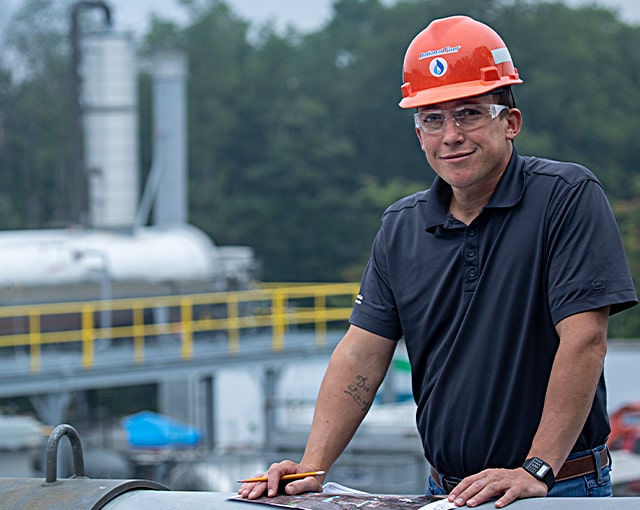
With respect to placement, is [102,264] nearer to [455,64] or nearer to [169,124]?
[169,124]

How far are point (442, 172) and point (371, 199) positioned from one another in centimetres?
4407

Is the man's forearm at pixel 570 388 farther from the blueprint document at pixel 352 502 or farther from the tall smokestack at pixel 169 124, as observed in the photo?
the tall smokestack at pixel 169 124

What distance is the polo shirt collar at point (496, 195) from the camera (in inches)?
104

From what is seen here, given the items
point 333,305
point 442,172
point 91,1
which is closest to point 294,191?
point 333,305

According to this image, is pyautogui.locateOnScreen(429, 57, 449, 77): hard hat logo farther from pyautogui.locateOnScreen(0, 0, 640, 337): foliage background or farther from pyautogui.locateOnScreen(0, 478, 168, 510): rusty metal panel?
pyautogui.locateOnScreen(0, 0, 640, 337): foliage background

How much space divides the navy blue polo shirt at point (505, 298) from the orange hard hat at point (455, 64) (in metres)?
0.22

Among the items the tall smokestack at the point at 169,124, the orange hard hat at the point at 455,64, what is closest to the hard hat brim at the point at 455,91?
the orange hard hat at the point at 455,64

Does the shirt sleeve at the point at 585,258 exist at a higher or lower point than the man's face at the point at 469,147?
lower

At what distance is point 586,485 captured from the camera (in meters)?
2.62

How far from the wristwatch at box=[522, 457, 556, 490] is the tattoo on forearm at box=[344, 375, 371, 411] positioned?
584 mm

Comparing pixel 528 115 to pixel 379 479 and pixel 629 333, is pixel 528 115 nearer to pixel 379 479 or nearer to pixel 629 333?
pixel 629 333

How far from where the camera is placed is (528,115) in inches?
1945

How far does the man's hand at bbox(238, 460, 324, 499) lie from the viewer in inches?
98.0

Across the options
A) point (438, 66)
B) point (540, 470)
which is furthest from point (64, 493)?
point (438, 66)
